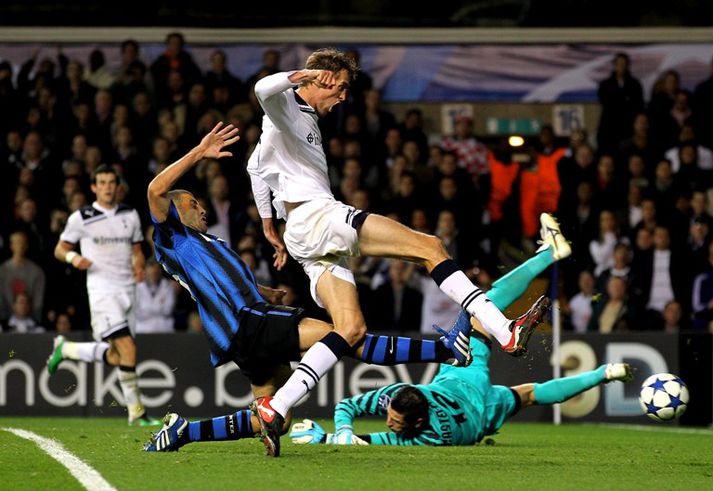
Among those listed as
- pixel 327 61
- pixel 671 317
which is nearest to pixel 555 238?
pixel 327 61

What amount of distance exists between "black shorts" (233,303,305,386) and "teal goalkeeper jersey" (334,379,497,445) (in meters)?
1.17

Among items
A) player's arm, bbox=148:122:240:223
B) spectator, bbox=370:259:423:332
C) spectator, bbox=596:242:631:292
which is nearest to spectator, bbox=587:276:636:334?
spectator, bbox=596:242:631:292

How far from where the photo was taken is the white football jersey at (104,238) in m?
12.4

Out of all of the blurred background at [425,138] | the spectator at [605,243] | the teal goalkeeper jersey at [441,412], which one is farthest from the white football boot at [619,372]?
the spectator at [605,243]

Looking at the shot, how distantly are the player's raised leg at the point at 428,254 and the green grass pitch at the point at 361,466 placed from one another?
0.85m

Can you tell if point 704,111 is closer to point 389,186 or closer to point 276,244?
point 389,186

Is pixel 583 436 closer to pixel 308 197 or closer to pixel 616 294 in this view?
pixel 616 294

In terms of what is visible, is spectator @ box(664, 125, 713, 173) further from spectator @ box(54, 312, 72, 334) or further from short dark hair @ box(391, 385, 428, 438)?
short dark hair @ box(391, 385, 428, 438)

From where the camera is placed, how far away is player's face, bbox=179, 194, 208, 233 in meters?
8.24

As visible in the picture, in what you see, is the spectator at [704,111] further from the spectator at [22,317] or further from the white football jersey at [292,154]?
the white football jersey at [292,154]

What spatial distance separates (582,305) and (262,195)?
23.0ft

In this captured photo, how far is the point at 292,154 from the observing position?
26.3 ft

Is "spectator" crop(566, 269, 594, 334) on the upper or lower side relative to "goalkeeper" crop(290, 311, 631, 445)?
upper

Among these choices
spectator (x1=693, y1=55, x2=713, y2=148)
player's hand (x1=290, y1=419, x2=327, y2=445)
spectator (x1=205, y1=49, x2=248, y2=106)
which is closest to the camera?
player's hand (x1=290, y1=419, x2=327, y2=445)
